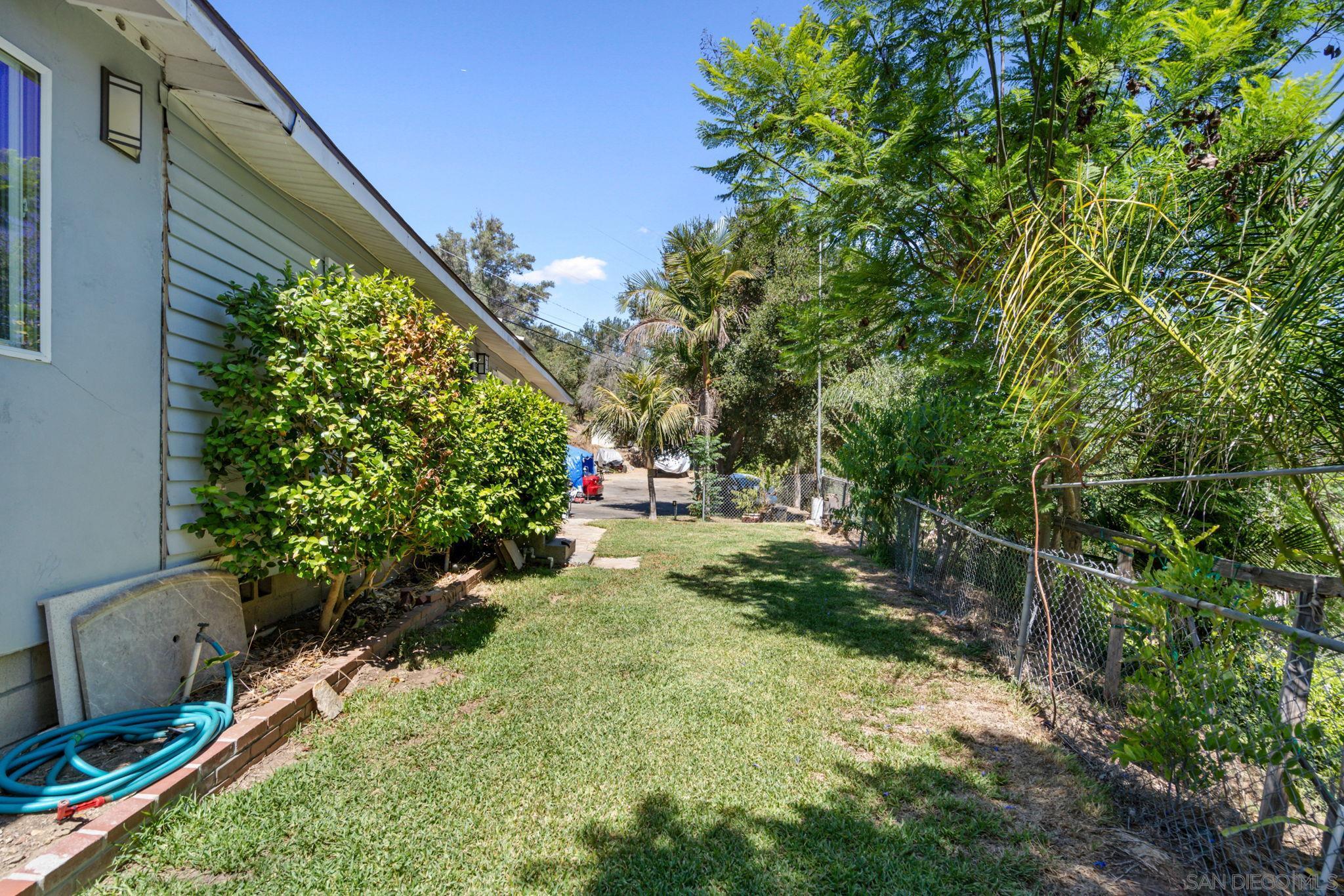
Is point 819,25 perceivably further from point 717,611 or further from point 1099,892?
point 1099,892

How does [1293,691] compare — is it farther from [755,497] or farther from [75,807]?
[755,497]

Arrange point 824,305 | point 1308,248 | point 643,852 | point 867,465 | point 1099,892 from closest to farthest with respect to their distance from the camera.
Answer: point 1308,248 < point 1099,892 < point 643,852 < point 824,305 < point 867,465

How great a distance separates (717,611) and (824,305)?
3.60 metres

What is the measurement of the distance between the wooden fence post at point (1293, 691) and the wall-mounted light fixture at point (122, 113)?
570 cm

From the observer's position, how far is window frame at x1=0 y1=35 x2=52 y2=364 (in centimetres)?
288

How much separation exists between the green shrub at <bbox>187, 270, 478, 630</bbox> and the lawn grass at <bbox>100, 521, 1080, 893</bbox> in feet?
3.54

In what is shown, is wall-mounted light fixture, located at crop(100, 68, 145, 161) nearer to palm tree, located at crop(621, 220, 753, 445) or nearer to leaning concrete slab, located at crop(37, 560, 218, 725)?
leaning concrete slab, located at crop(37, 560, 218, 725)

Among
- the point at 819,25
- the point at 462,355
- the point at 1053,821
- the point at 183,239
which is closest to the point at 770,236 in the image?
the point at 819,25

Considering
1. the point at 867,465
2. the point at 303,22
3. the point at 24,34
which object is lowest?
the point at 867,465

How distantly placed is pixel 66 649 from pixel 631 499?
2290cm

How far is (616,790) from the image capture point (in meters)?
3.10

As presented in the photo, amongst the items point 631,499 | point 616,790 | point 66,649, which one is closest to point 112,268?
point 66,649

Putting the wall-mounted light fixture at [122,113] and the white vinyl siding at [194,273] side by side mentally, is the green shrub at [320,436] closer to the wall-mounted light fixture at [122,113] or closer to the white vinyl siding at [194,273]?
the white vinyl siding at [194,273]

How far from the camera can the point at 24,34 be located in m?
2.78
